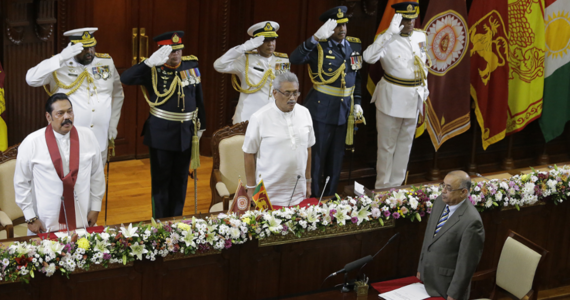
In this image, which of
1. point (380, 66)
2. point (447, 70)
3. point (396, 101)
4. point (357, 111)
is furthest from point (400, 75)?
point (447, 70)

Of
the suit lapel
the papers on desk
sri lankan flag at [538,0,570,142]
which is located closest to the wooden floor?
the papers on desk

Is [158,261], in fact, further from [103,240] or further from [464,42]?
[464,42]

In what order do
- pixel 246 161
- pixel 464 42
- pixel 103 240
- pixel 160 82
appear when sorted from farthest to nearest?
pixel 464 42 → pixel 160 82 → pixel 246 161 → pixel 103 240

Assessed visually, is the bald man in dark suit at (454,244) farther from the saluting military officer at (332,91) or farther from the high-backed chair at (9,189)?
the high-backed chair at (9,189)

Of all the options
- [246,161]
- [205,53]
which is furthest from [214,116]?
[246,161]

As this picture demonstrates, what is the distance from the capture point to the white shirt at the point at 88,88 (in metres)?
4.57

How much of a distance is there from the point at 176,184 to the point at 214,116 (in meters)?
2.04

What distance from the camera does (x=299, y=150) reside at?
431 cm

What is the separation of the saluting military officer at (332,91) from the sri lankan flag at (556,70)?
2457 millimetres

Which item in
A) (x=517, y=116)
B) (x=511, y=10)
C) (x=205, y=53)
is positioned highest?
(x=511, y=10)

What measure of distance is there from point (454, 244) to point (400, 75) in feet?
7.77

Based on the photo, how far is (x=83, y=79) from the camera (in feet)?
15.5

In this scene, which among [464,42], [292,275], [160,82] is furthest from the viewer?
[464,42]

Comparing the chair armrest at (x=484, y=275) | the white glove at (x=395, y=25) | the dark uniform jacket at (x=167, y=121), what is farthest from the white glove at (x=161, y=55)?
the chair armrest at (x=484, y=275)
